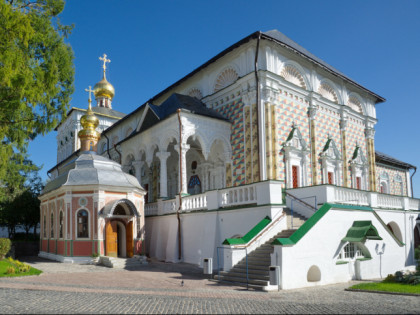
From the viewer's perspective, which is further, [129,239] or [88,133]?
[88,133]

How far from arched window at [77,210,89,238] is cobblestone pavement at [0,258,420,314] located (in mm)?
A: 4429

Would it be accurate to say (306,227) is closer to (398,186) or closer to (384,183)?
(384,183)

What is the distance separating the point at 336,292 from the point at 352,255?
9.99 ft

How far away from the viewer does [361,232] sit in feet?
39.3

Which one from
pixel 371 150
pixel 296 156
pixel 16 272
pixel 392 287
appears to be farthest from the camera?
pixel 371 150

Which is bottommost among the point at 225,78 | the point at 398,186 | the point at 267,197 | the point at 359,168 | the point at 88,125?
the point at 267,197

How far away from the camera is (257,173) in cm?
1759

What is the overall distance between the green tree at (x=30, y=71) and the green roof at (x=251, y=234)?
8.16m

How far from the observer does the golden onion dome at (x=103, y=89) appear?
4169 centimetres

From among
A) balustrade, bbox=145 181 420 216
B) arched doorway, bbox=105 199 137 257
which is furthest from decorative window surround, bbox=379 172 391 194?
arched doorway, bbox=105 199 137 257

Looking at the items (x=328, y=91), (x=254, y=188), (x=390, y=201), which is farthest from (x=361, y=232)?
(x=328, y=91)

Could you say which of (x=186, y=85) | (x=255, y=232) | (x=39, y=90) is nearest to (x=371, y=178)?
(x=186, y=85)

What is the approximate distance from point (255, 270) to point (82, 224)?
9292mm

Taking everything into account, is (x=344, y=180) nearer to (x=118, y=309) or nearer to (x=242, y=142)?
(x=242, y=142)
